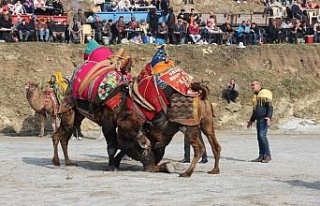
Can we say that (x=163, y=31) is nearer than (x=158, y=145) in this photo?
No

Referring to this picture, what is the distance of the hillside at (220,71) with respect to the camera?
3136 centimetres

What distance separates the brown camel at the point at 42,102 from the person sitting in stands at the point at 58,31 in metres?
6.32

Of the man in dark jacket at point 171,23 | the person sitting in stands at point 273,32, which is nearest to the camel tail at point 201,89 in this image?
the man in dark jacket at point 171,23

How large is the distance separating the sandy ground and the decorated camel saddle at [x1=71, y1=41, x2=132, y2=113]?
1.52 meters

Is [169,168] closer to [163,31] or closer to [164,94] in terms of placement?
[164,94]

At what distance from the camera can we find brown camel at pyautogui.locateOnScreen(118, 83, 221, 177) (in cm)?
1672

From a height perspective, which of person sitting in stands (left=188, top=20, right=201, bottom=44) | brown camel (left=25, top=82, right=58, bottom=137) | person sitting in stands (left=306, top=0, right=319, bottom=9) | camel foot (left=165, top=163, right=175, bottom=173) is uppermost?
person sitting in stands (left=306, top=0, right=319, bottom=9)

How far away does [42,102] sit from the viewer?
1108 inches

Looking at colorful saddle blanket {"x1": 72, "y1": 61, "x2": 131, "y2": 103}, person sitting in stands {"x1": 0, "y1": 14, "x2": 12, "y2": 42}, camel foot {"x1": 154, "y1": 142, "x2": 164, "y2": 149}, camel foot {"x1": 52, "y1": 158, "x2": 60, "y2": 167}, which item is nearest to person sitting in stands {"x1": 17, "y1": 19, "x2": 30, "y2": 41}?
person sitting in stands {"x1": 0, "y1": 14, "x2": 12, "y2": 42}

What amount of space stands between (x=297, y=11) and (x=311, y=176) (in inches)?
870

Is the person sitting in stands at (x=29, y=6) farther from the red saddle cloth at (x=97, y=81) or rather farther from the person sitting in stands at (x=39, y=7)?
the red saddle cloth at (x=97, y=81)

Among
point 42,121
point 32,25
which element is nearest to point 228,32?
point 32,25

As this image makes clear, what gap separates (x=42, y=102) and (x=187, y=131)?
12.2 metres

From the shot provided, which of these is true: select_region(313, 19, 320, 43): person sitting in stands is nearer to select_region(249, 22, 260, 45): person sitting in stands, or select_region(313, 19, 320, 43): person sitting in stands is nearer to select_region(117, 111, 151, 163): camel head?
select_region(249, 22, 260, 45): person sitting in stands
